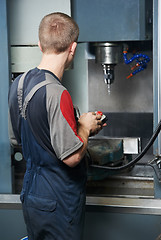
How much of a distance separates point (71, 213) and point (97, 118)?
0.37m

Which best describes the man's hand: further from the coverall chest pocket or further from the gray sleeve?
the coverall chest pocket

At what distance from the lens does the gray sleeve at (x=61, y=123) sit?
1.14 m

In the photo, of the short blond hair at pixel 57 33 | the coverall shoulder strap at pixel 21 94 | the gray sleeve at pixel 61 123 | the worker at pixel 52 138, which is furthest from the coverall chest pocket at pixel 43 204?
the short blond hair at pixel 57 33

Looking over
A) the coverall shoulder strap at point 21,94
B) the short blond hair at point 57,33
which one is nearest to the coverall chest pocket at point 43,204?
the coverall shoulder strap at point 21,94

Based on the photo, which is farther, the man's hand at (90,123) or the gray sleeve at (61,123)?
the man's hand at (90,123)

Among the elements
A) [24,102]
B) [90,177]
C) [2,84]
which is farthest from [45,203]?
[2,84]

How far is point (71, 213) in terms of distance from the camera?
1.25 metres

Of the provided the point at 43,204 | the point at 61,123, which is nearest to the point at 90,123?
the point at 61,123

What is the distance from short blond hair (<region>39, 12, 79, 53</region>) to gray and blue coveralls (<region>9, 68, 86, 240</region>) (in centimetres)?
10

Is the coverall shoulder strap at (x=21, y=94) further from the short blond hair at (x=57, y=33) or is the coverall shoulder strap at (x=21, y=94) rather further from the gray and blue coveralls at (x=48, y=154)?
the short blond hair at (x=57, y=33)

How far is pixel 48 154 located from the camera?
1.23 metres

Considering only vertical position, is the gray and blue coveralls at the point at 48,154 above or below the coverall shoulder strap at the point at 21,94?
below

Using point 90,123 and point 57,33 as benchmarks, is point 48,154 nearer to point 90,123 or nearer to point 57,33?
point 90,123

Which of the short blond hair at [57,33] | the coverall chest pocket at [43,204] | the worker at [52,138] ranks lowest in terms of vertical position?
the coverall chest pocket at [43,204]
